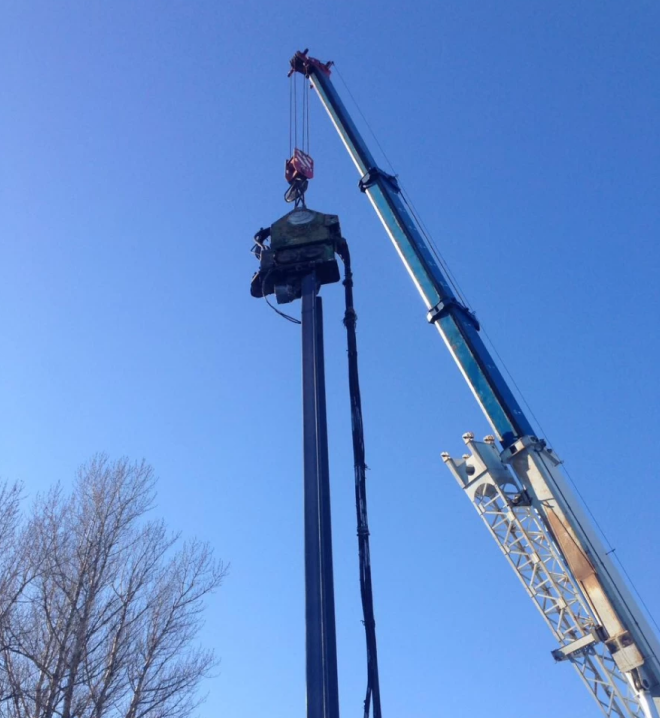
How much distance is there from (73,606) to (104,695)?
148 centimetres

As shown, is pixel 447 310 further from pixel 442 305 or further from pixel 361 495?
pixel 361 495

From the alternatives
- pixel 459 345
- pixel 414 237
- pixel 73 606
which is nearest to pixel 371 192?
pixel 414 237

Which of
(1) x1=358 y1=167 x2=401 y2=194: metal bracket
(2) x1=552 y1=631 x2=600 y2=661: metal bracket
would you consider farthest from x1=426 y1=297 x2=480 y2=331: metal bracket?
(2) x1=552 y1=631 x2=600 y2=661: metal bracket

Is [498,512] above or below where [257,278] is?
below

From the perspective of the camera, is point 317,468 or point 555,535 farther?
point 555,535

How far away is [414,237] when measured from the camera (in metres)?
15.4

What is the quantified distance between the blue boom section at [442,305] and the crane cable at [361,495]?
14.5 feet

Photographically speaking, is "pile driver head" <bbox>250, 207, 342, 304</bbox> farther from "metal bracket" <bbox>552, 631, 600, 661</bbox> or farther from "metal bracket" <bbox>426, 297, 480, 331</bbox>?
"metal bracket" <bbox>552, 631, 600, 661</bbox>

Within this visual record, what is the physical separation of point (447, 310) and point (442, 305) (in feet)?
0.49

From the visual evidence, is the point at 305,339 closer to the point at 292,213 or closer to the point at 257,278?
the point at 257,278

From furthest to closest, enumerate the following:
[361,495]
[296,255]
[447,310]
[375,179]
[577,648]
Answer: [375,179] < [447,310] < [577,648] < [296,255] < [361,495]

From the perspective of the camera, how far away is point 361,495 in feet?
26.1

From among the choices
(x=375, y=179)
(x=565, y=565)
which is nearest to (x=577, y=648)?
(x=565, y=565)

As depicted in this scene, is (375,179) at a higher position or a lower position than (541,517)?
higher
